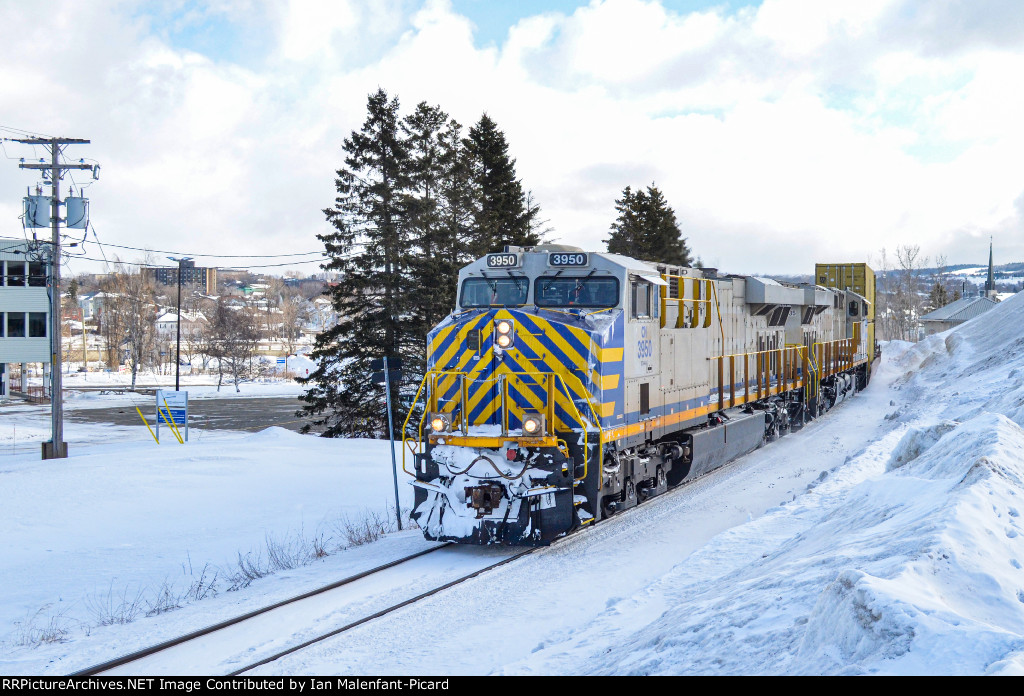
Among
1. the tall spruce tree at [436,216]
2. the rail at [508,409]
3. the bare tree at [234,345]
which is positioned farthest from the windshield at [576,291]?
the bare tree at [234,345]

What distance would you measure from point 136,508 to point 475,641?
8.95 metres

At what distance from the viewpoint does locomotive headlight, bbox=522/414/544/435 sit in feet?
31.0

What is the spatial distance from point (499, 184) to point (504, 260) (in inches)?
868

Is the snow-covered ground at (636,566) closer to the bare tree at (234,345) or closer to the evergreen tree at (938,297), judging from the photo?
the bare tree at (234,345)

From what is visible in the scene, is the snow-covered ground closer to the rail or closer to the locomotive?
the locomotive

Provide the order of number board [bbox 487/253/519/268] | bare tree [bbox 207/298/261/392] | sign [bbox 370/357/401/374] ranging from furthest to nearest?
bare tree [bbox 207/298/261/392] → sign [bbox 370/357/401/374] → number board [bbox 487/253/519/268]

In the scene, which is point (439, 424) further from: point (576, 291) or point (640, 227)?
point (640, 227)

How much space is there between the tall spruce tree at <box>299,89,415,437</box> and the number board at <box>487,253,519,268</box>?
16011mm

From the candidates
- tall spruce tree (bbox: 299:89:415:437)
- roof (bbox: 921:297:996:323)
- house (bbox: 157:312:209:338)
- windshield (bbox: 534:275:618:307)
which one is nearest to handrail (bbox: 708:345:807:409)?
windshield (bbox: 534:275:618:307)

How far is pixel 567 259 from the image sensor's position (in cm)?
1084

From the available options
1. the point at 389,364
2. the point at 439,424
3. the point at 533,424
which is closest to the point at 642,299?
the point at 533,424

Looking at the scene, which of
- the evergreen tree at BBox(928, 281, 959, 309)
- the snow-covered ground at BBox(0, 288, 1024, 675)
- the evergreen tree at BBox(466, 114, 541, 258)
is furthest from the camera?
the evergreen tree at BBox(928, 281, 959, 309)

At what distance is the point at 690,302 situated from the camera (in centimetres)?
1315

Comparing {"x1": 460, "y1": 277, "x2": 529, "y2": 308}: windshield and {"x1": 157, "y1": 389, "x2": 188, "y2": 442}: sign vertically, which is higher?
{"x1": 460, "y1": 277, "x2": 529, "y2": 308}: windshield
